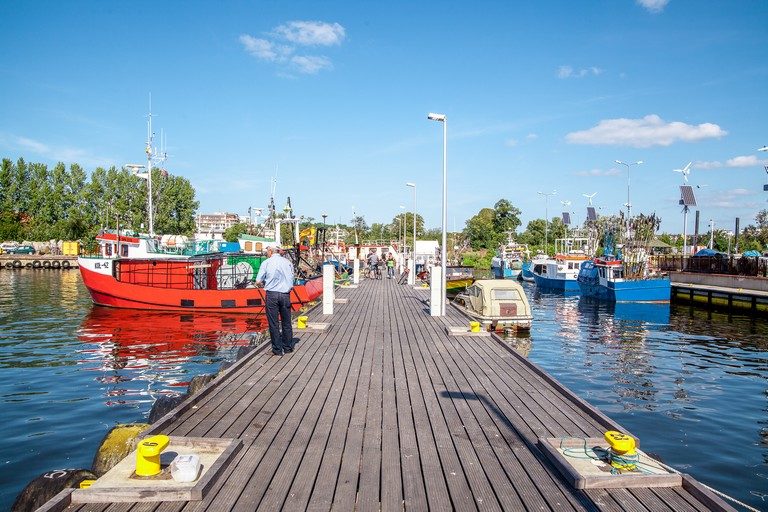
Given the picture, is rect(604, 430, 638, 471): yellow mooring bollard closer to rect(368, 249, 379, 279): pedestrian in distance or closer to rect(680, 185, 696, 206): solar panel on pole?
rect(368, 249, 379, 279): pedestrian in distance

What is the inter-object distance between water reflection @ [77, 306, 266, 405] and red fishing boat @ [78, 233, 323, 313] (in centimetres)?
57

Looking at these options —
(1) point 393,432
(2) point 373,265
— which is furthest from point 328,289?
(2) point 373,265

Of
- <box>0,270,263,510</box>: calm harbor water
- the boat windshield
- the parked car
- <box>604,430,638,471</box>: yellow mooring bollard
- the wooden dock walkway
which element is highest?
the parked car

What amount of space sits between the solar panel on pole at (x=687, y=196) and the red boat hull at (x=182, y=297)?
37783mm

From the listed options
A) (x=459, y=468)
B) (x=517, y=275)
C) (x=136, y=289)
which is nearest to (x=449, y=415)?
(x=459, y=468)

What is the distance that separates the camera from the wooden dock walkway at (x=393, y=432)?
4.32 meters

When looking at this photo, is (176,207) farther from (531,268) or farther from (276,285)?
(276,285)

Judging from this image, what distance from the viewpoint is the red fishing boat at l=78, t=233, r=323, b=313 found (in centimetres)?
2495

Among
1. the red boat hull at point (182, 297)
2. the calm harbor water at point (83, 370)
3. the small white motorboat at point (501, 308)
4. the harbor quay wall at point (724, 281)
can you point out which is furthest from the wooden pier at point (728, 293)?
the calm harbor water at point (83, 370)

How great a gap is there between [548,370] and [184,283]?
62.7 feet

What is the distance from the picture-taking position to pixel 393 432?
5945 mm

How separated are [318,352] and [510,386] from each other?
4.22m

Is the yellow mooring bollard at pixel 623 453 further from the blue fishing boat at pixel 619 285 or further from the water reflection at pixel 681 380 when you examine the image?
the blue fishing boat at pixel 619 285

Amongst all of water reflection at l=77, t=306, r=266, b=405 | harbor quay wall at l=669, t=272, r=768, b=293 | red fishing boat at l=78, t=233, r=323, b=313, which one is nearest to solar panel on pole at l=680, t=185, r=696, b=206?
harbor quay wall at l=669, t=272, r=768, b=293
